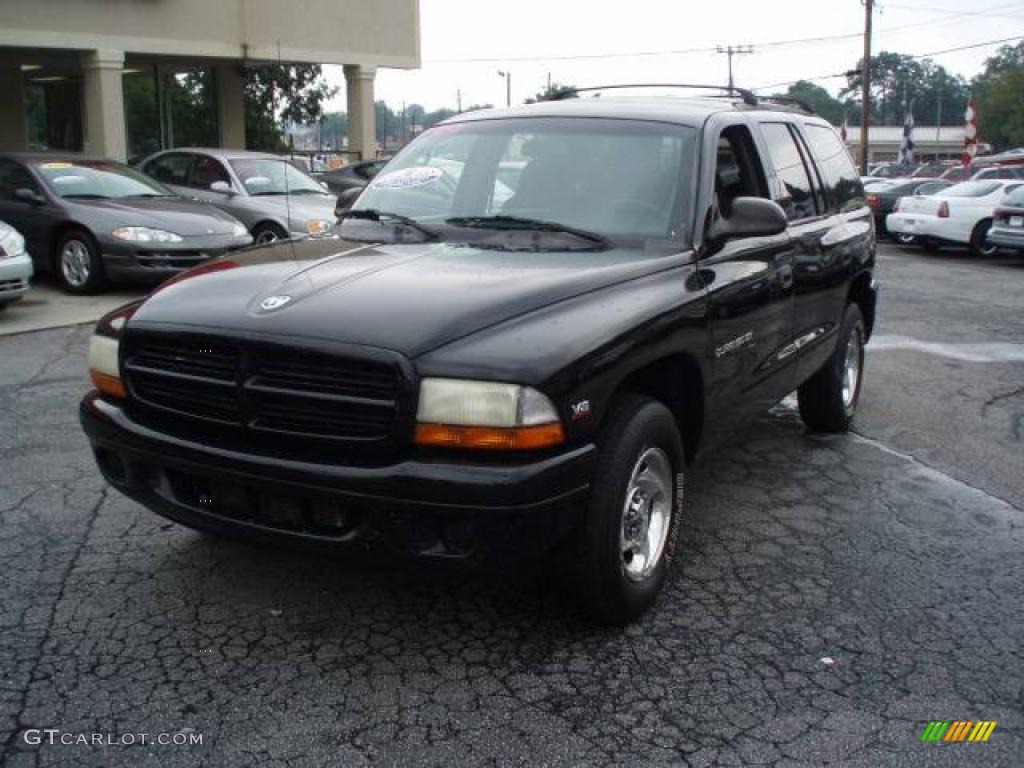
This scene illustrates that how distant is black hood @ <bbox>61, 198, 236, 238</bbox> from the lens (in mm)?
10750

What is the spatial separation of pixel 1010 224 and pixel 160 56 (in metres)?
15.9

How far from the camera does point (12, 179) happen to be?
11523 millimetres

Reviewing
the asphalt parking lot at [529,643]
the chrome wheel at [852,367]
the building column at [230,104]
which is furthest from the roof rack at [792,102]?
the building column at [230,104]

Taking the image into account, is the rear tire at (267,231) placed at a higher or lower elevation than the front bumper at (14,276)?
higher

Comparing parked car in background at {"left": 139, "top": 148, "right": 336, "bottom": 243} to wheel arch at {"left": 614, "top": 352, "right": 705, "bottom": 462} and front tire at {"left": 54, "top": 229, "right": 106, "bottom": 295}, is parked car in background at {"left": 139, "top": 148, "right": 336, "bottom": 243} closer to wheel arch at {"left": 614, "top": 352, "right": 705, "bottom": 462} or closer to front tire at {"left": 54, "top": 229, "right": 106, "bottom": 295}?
front tire at {"left": 54, "top": 229, "right": 106, "bottom": 295}

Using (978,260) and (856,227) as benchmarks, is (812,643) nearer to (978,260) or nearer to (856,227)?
(856,227)

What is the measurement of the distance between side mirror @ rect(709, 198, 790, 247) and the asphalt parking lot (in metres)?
1.31

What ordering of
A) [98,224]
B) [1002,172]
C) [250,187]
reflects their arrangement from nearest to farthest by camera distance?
1. [98,224]
2. [250,187]
3. [1002,172]

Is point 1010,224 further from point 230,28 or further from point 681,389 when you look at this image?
point 681,389

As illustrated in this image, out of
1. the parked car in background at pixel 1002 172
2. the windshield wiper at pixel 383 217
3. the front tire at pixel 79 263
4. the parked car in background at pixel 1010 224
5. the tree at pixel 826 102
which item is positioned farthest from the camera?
the tree at pixel 826 102

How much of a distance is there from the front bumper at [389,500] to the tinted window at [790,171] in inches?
95.9

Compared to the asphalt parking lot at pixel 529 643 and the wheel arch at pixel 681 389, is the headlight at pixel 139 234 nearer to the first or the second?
the asphalt parking lot at pixel 529 643

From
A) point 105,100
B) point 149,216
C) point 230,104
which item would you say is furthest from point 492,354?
point 230,104

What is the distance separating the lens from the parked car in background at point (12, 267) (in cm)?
921
